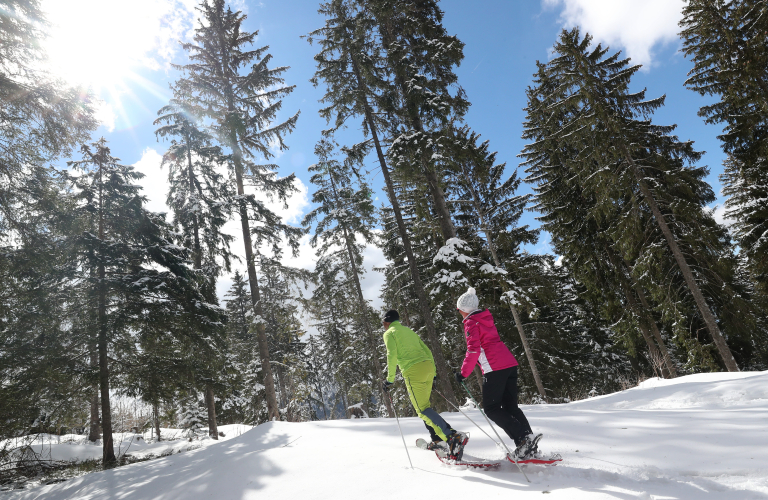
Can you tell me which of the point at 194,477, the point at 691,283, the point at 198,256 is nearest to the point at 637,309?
the point at 691,283

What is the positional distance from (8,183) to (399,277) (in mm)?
12662

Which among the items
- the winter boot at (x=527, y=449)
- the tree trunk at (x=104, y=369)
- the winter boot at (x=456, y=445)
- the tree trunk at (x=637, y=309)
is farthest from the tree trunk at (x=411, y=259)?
the tree trunk at (x=637, y=309)

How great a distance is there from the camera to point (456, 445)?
12.6 ft

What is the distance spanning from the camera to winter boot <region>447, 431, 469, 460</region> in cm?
379

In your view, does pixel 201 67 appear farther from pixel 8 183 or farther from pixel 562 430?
pixel 562 430

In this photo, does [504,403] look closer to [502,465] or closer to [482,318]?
[502,465]

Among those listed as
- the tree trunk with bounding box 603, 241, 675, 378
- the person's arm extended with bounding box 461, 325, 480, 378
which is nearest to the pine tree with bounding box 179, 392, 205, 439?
the person's arm extended with bounding box 461, 325, 480, 378

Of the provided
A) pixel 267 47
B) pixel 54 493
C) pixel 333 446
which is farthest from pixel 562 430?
pixel 267 47

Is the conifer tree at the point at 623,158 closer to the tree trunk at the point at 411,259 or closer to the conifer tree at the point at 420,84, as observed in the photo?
the conifer tree at the point at 420,84

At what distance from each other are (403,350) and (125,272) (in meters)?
11.0

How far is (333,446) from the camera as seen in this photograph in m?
5.13

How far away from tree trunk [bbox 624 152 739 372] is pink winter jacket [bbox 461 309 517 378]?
38.5 feet

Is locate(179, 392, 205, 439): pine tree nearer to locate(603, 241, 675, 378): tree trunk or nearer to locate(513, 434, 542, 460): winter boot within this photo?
locate(513, 434, 542, 460): winter boot

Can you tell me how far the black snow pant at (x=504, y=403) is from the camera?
3.57m
